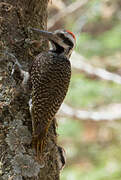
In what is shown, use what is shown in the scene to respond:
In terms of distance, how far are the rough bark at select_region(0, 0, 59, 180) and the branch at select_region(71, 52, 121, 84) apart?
4781 millimetres

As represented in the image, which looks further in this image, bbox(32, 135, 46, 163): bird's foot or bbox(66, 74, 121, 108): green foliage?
bbox(66, 74, 121, 108): green foliage

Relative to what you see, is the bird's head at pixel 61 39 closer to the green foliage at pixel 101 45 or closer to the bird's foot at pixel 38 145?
the bird's foot at pixel 38 145

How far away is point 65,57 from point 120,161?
22.8ft

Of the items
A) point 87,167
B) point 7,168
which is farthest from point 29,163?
point 87,167

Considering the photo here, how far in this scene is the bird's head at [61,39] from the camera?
2822 millimetres

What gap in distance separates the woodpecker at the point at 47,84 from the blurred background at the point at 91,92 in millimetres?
2978

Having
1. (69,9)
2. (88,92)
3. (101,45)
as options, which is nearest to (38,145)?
(88,92)

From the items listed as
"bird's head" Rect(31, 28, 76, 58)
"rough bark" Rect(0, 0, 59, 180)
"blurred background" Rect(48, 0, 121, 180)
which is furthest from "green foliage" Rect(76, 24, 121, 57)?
"rough bark" Rect(0, 0, 59, 180)

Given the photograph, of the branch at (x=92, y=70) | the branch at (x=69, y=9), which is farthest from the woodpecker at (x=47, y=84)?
the branch at (x=69, y=9)

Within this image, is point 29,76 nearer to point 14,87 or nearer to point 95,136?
point 14,87

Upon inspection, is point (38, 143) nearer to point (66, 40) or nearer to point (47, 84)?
point (47, 84)

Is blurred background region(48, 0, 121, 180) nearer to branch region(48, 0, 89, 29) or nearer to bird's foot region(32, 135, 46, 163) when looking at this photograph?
branch region(48, 0, 89, 29)

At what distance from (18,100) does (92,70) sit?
17.6 feet

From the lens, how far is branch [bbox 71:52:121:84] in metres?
7.59
